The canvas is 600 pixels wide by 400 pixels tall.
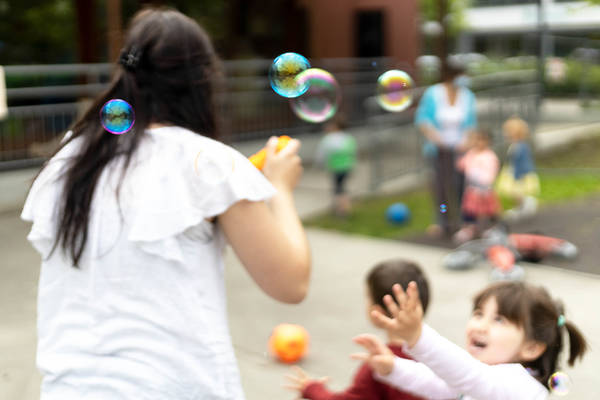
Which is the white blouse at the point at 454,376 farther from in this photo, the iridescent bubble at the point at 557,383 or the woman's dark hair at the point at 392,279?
the woman's dark hair at the point at 392,279

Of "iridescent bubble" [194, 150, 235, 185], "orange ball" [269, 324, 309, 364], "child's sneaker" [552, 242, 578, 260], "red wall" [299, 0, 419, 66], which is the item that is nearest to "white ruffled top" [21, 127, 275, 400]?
"iridescent bubble" [194, 150, 235, 185]

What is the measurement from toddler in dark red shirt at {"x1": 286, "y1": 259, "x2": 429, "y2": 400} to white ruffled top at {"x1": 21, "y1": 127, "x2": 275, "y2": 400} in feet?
2.91

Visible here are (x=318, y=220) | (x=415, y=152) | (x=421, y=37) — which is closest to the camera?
(x=318, y=220)

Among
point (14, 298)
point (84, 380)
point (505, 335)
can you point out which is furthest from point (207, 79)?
point (14, 298)

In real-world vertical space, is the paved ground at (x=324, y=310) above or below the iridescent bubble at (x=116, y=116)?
below

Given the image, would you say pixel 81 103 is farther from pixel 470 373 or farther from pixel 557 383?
pixel 470 373

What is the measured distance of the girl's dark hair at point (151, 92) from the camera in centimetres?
165

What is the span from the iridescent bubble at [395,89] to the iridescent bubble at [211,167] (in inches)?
101

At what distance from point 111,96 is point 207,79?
223mm

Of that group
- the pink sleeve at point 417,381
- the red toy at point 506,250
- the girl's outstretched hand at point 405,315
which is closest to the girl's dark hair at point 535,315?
the pink sleeve at point 417,381

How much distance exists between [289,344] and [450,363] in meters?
2.54

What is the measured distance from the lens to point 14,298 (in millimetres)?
5730

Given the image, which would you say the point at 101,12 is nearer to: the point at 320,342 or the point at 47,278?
the point at 320,342

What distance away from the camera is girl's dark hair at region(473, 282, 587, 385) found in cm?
230
